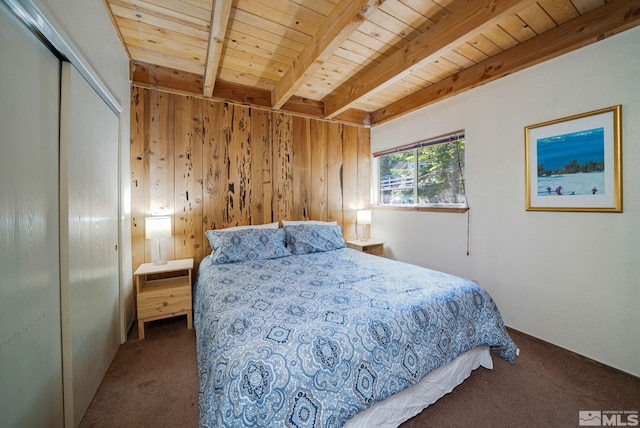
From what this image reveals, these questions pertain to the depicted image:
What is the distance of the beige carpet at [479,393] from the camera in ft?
4.44

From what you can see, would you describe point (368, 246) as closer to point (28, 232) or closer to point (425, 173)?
point (425, 173)

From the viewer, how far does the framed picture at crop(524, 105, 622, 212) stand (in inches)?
68.4

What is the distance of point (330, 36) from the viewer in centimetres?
177

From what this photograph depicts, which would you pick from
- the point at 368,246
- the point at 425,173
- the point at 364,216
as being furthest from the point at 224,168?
the point at 425,173

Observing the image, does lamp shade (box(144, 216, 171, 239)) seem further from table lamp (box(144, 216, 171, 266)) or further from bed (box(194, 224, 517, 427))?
bed (box(194, 224, 517, 427))

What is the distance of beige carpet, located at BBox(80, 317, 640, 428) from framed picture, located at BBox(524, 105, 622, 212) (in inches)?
46.4

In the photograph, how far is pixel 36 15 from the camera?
3.19 ft

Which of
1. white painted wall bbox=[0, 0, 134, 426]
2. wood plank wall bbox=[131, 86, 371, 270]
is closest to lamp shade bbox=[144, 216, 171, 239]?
wood plank wall bbox=[131, 86, 371, 270]

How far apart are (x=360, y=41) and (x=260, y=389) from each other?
8.26ft

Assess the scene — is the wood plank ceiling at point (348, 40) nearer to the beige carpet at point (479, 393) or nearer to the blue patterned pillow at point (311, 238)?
the blue patterned pillow at point (311, 238)

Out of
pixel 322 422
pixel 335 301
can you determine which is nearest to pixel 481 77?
pixel 335 301

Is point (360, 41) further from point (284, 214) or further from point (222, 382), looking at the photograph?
point (222, 382)

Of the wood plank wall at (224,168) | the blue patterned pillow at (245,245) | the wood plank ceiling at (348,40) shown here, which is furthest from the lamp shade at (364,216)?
the wood plank ceiling at (348,40)

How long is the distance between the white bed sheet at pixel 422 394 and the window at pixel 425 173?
1.59 metres
